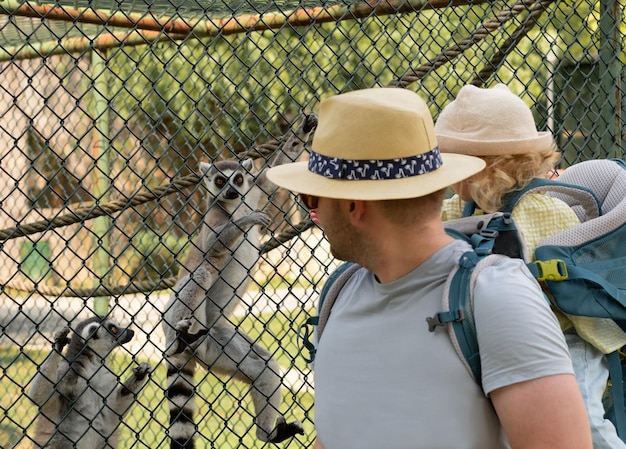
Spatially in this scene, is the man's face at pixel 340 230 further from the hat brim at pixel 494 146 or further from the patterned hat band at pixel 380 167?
the hat brim at pixel 494 146

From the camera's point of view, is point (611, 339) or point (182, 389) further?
point (182, 389)

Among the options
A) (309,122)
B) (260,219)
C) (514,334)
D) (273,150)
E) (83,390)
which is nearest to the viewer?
(514,334)

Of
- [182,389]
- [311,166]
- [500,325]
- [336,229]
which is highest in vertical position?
[311,166]

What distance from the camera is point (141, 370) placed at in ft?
11.4

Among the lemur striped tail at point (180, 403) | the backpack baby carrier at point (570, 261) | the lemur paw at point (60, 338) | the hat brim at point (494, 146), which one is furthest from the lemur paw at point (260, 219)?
the hat brim at point (494, 146)

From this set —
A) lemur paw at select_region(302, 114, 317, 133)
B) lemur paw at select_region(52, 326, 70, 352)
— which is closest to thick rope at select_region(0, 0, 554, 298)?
lemur paw at select_region(52, 326, 70, 352)

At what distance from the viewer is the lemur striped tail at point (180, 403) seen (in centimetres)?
334

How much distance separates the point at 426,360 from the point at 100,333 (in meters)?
2.98

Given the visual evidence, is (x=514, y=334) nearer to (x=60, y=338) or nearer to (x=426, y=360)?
(x=426, y=360)

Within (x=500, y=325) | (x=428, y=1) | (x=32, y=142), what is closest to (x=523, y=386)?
(x=500, y=325)

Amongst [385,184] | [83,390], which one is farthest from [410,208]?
[83,390]

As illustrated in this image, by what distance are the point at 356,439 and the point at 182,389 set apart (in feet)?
7.52

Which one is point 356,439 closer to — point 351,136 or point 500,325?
point 500,325

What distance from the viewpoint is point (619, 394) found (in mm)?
1549
